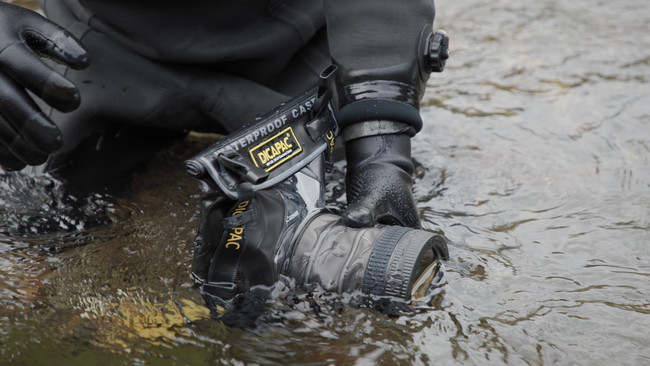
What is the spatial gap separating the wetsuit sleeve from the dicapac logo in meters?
0.18

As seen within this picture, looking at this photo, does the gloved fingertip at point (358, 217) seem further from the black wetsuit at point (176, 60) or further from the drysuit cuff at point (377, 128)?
the black wetsuit at point (176, 60)

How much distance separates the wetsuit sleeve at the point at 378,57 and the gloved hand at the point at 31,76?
513 mm

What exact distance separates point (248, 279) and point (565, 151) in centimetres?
109

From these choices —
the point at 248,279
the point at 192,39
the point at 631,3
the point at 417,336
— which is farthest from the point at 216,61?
the point at 631,3

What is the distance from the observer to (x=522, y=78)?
7.73 feet

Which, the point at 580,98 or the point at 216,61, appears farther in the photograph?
the point at 580,98

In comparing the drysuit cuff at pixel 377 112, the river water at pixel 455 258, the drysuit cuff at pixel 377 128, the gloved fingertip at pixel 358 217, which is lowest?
the river water at pixel 455 258

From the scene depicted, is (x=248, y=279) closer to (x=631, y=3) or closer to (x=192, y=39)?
(x=192, y=39)

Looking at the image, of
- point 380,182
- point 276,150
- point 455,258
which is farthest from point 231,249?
point 455,258

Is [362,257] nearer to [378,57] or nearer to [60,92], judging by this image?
[378,57]

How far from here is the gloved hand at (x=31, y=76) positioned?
122 centimetres

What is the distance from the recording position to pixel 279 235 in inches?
45.8

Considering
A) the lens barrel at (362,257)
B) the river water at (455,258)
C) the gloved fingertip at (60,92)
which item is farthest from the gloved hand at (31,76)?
the lens barrel at (362,257)

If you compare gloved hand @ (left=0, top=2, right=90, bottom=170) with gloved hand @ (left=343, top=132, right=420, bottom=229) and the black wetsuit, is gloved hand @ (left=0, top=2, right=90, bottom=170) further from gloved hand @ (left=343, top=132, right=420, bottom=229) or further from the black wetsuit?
gloved hand @ (left=343, top=132, right=420, bottom=229)
